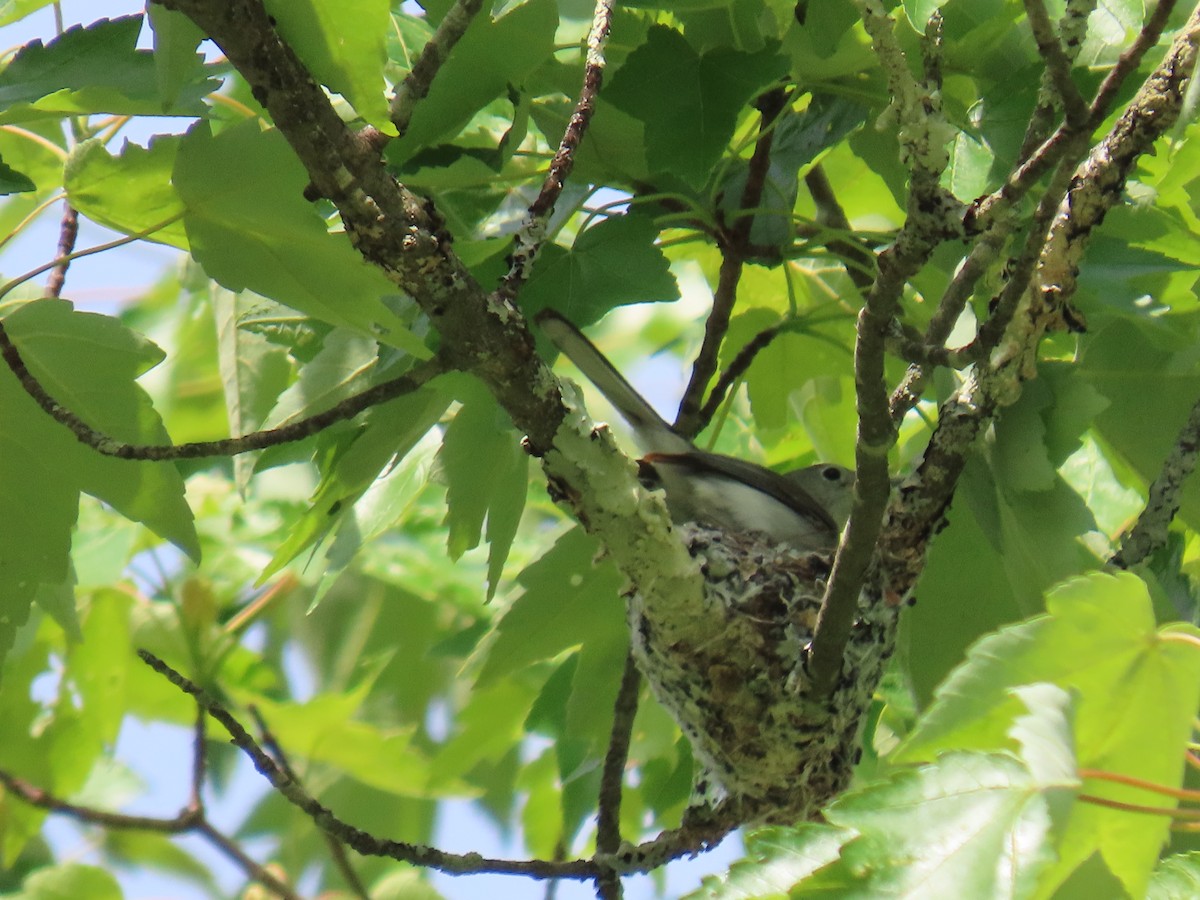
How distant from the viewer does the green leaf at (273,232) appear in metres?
1.77

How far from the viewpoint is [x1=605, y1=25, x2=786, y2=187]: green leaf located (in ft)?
6.90

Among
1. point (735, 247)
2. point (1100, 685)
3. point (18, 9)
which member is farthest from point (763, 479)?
point (1100, 685)

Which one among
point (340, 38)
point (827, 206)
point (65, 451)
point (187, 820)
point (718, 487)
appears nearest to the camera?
point (340, 38)

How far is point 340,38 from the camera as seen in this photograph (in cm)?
153

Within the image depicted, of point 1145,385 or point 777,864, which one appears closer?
point 777,864

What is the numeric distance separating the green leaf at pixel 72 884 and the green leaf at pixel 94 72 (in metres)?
2.15

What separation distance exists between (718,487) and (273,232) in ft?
6.17

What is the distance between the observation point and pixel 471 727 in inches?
150

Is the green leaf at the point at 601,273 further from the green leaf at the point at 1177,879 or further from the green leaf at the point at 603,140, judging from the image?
the green leaf at the point at 1177,879

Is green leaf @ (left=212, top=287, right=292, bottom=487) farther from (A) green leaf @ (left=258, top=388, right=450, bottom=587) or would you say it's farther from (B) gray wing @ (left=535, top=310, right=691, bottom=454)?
(B) gray wing @ (left=535, top=310, right=691, bottom=454)

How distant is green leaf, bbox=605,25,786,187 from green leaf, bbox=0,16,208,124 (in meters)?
0.70

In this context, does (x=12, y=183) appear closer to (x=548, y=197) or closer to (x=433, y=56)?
(x=433, y=56)

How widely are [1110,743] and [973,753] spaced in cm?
20

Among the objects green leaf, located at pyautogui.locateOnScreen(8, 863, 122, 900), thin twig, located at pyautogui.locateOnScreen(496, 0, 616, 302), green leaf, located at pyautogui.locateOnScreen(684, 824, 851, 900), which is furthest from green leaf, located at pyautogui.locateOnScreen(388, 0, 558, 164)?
green leaf, located at pyautogui.locateOnScreen(8, 863, 122, 900)
